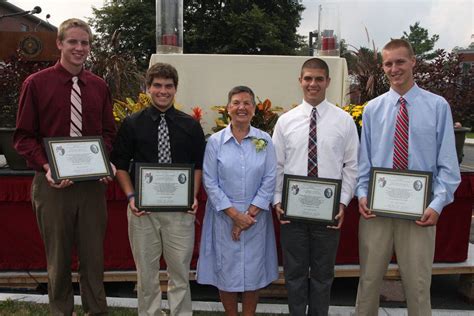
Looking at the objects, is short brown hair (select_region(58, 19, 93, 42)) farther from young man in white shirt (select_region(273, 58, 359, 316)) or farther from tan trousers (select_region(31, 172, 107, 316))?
young man in white shirt (select_region(273, 58, 359, 316))

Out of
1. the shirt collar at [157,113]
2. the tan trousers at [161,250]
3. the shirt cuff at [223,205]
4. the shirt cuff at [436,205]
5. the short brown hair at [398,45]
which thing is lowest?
the tan trousers at [161,250]

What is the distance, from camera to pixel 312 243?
321 centimetres

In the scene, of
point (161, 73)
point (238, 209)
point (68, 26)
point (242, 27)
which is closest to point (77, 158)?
point (161, 73)

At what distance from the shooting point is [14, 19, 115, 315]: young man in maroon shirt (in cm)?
309

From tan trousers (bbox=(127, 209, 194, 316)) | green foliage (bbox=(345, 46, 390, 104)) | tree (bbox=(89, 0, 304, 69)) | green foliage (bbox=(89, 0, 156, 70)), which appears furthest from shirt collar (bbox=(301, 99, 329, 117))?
green foliage (bbox=(89, 0, 156, 70))

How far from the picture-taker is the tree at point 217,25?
25.6m

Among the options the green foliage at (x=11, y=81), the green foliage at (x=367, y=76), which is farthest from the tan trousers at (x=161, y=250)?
the green foliage at (x=367, y=76)

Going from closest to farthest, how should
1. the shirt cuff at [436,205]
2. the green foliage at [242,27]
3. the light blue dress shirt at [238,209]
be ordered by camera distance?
the shirt cuff at [436,205], the light blue dress shirt at [238,209], the green foliage at [242,27]

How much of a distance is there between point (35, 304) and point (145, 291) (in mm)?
1270

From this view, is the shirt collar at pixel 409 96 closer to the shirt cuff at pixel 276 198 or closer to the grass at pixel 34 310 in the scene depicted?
the shirt cuff at pixel 276 198

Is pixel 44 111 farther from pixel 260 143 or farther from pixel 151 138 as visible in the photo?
pixel 260 143

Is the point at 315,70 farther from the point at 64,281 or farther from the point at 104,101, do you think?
the point at 64,281

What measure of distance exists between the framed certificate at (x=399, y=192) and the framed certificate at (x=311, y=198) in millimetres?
233

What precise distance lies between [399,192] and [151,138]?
1635 millimetres
